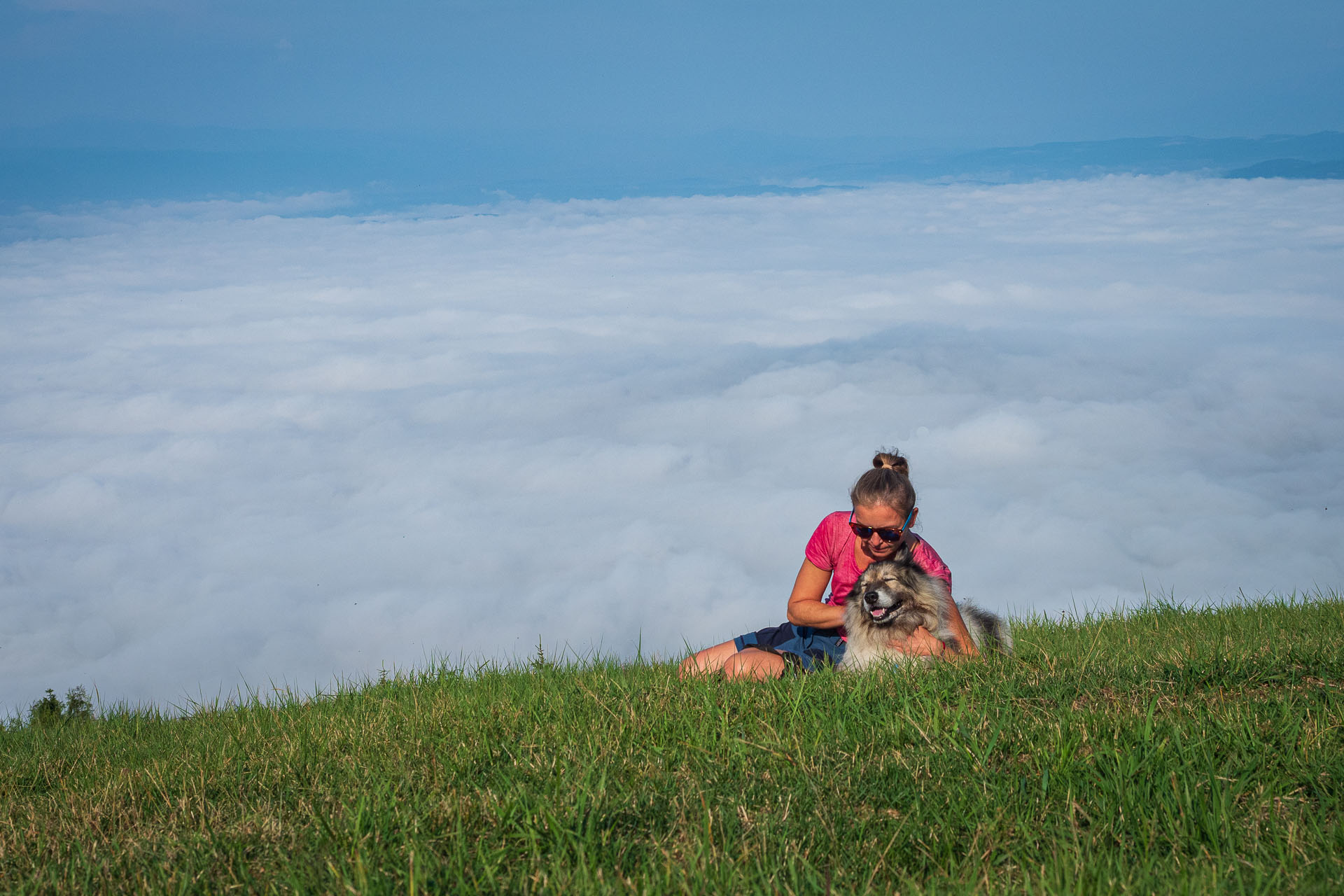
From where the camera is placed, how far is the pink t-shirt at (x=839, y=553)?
21.4 feet

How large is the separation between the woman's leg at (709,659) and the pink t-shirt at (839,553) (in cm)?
81

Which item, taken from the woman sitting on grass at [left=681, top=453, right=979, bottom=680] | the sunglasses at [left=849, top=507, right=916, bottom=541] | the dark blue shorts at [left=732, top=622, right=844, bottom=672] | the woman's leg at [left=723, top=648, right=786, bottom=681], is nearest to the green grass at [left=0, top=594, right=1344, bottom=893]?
the woman's leg at [left=723, top=648, right=786, bottom=681]

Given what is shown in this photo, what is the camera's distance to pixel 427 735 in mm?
5531

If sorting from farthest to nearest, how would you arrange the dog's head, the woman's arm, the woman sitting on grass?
1. the woman's arm
2. the woman sitting on grass
3. the dog's head

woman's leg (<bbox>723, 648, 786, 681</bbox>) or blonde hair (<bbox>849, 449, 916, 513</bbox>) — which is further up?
Answer: blonde hair (<bbox>849, 449, 916, 513</bbox>)

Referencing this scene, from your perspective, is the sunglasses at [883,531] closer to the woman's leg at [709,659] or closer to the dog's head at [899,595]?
the dog's head at [899,595]

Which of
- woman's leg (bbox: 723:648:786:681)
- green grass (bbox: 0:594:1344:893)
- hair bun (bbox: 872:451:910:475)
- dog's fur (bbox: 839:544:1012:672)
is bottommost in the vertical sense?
green grass (bbox: 0:594:1344:893)

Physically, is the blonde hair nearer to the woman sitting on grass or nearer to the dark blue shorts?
the woman sitting on grass

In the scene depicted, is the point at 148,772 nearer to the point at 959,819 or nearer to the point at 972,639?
the point at 959,819

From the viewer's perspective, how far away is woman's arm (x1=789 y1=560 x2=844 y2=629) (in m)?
6.52

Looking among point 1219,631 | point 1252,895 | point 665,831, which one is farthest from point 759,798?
point 1219,631

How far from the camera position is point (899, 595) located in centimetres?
592

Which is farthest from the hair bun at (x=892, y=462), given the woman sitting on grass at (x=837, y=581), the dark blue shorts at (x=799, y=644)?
the dark blue shorts at (x=799, y=644)

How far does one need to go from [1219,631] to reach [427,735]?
20.8 feet
